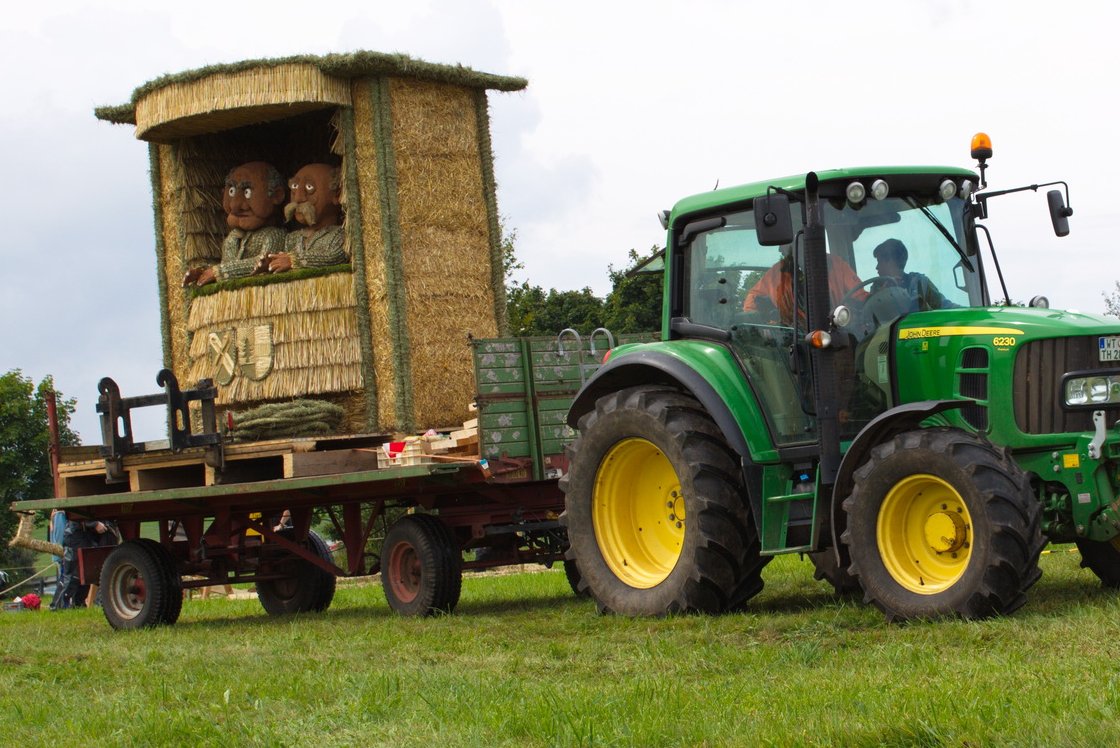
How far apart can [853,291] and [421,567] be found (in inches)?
145

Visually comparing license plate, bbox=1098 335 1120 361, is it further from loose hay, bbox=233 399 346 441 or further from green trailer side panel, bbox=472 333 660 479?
loose hay, bbox=233 399 346 441

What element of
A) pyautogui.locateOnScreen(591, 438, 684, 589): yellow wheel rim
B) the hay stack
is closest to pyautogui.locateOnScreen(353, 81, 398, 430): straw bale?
the hay stack

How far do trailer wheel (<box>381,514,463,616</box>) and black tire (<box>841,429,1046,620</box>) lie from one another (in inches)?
136

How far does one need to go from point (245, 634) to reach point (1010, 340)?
17.3 feet

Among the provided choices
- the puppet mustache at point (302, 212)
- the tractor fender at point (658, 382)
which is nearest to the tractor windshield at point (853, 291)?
the tractor fender at point (658, 382)

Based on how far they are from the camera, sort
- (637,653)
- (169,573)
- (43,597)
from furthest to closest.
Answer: (43,597) → (169,573) → (637,653)

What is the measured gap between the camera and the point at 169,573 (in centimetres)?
1175

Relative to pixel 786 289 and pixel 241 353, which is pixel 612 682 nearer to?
pixel 786 289

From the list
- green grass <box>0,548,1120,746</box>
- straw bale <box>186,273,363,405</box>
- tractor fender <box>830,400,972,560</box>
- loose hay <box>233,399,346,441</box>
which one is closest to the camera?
green grass <box>0,548,1120,746</box>

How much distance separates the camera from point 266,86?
1233 centimetres

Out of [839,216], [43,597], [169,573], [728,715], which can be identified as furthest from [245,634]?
[43,597]

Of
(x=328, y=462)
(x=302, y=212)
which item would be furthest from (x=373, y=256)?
(x=328, y=462)

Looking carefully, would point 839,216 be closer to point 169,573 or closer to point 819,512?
point 819,512

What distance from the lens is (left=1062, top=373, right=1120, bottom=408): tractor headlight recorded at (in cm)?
752
